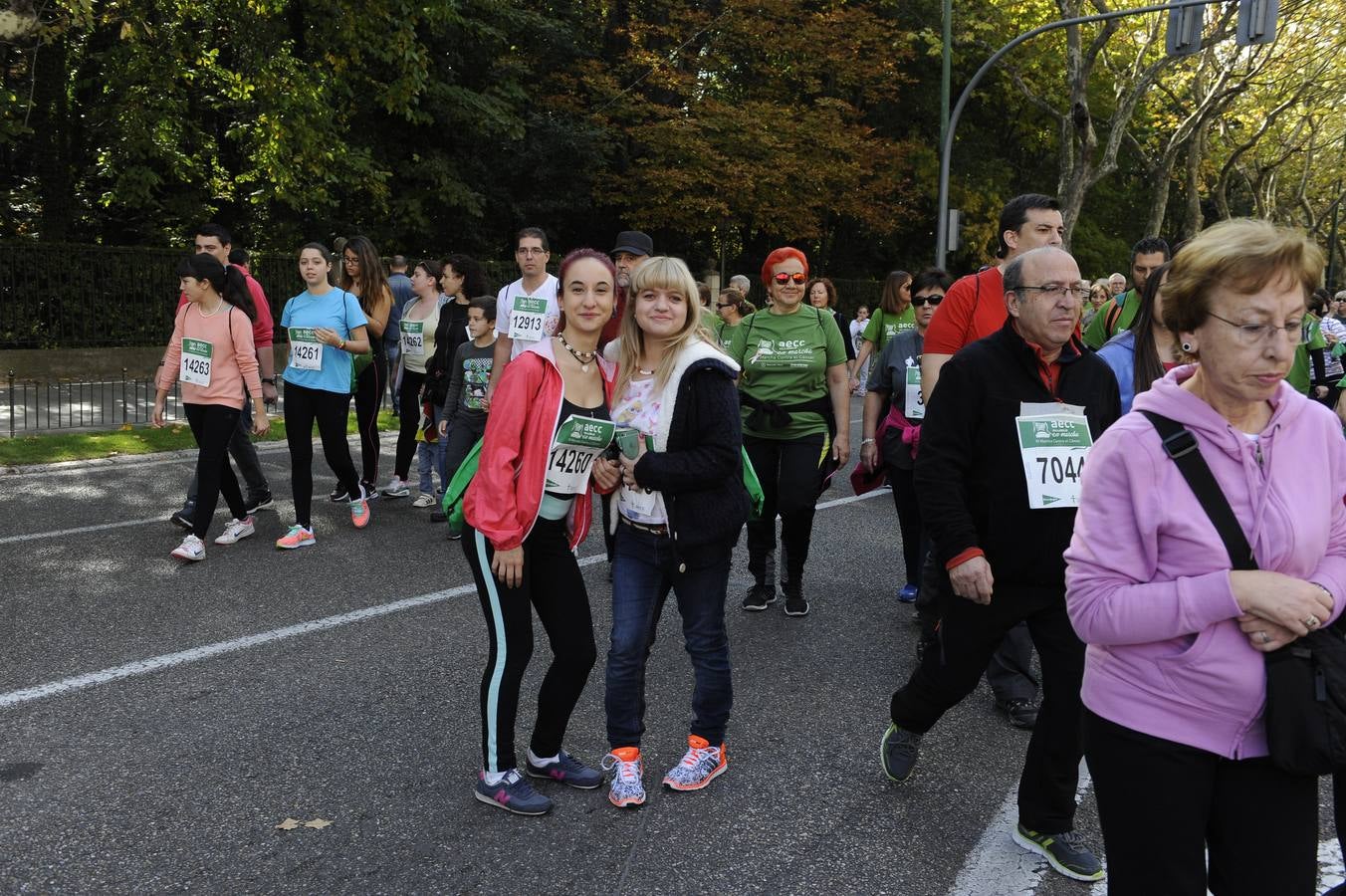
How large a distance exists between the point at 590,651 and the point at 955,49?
109ft

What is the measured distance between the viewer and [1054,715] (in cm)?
338

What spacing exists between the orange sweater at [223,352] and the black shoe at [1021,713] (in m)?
4.67

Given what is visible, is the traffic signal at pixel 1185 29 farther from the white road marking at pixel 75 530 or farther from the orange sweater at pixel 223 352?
the white road marking at pixel 75 530

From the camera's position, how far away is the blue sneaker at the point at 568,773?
393 centimetres

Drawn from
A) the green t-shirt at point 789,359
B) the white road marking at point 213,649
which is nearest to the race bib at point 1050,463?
the green t-shirt at point 789,359

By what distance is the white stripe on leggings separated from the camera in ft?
12.0

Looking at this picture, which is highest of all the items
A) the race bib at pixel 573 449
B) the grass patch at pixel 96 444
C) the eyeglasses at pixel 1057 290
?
the eyeglasses at pixel 1057 290

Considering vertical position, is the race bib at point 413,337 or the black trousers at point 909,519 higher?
the race bib at point 413,337

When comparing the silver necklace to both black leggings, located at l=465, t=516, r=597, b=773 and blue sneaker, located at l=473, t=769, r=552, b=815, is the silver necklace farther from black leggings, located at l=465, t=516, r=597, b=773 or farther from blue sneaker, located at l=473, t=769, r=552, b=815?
blue sneaker, located at l=473, t=769, r=552, b=815

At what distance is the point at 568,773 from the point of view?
13.0 ft

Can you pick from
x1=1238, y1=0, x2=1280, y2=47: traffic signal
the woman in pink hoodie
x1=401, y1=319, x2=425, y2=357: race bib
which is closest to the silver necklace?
the woman in pink hoodie

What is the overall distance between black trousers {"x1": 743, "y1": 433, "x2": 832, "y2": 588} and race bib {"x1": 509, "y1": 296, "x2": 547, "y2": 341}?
173cm

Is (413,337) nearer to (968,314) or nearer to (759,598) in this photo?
(759,598)

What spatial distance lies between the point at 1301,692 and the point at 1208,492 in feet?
1.23
